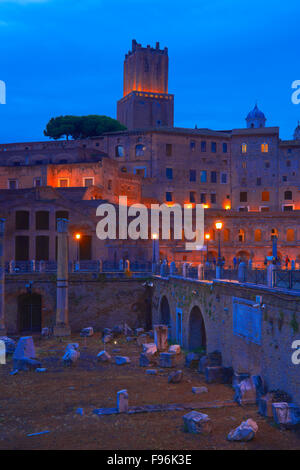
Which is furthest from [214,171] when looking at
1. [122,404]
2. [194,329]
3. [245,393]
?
[122,404]

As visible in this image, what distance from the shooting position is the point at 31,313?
3197 centimetres

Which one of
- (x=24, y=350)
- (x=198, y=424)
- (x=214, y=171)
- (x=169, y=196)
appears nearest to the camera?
(x=198, y=424)

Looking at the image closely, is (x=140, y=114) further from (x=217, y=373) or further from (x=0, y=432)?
(x=0, y=432)

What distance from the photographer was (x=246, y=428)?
40.4ft

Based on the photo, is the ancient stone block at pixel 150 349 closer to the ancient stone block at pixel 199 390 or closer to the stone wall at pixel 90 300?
the ancient stone block at pixel 199 390

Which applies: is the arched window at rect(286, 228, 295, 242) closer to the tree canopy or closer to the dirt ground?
the tree canopy

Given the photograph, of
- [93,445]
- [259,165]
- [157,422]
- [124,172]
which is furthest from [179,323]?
[259,165]

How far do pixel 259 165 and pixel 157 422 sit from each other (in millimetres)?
48414

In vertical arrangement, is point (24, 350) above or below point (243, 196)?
below

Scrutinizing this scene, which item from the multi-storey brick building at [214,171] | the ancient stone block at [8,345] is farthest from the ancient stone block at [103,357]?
the multi-storey brick building at [214,171]

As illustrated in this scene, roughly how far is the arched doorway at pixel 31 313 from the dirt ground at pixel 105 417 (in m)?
9.66

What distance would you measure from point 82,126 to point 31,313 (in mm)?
40189

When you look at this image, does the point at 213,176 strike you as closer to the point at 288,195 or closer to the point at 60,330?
the point at 288,195

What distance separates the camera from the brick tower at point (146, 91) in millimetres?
71188
